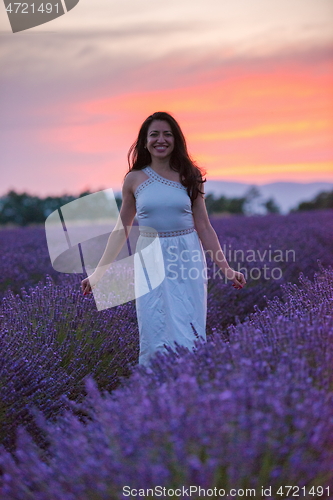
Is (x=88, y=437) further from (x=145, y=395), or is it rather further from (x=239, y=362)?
(x=239, y=362)

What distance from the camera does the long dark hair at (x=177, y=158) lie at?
9.18ft

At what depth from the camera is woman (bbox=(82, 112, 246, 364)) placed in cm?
268

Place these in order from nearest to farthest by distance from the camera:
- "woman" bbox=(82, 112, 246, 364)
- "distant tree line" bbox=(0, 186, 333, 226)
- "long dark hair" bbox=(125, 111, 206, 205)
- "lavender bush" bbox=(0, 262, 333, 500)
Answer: "lavender bush" bbox=(0, 262, 333, 500)
"woman" bbox=(82, 112, 246, 364)
"long dark hair" bbox=(125, 111, 206, 205)
"distant tree line" bbox=(0, 186, 333, 226)

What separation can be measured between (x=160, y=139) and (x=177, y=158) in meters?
0.15

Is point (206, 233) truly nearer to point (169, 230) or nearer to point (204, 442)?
point (169, 230)

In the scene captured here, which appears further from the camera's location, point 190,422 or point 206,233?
point 206,233

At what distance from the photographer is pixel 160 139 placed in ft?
9.04

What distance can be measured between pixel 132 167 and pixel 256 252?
2.85 metres

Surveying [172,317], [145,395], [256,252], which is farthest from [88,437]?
[256,252]

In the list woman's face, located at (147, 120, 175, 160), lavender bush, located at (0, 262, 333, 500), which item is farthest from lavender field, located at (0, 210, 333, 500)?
woman's face, located at (147, 120, 175, 160)

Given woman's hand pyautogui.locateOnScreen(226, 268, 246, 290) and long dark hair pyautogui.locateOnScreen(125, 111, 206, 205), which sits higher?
long dark hair pyautogui.locateOnScreen(125, 111, 206, 205)

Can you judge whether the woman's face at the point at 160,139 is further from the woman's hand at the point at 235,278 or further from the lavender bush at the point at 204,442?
the lavender bush at the point at 204,442

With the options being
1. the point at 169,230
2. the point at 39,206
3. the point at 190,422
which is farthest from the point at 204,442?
the point at 39,206

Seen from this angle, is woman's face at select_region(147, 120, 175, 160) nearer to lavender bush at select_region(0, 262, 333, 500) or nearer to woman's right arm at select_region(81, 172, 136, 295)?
woman's right arm at select_region(81, 172, 136, 295)
